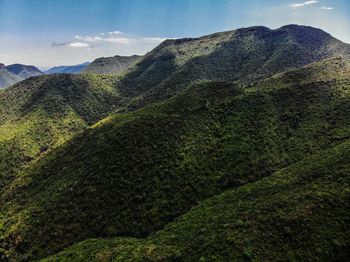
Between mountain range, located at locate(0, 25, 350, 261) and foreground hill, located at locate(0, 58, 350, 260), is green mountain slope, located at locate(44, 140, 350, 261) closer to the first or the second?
mountain range, located at locate(0, 25, 350, 261)

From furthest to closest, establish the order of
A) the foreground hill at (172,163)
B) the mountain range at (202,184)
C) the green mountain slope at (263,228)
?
the foreground hill at (172,163), the mountain range at (202,184), the green mountain slope at (263,228)

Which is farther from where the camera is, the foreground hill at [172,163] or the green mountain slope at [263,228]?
the foreground hill at [172,163]

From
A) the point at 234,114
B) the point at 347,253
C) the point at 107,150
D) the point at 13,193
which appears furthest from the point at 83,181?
the point at 347,253

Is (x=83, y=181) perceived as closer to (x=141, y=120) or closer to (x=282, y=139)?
(x=141, y=120)

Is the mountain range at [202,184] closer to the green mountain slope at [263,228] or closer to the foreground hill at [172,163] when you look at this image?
the green mountain slope at [263,228]

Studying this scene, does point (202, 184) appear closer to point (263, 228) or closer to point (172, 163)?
point (172, 163)

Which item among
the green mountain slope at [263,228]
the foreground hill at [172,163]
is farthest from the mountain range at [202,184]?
the foreground hill at [172,163]

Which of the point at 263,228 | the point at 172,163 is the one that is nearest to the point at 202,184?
the point at 172,163
